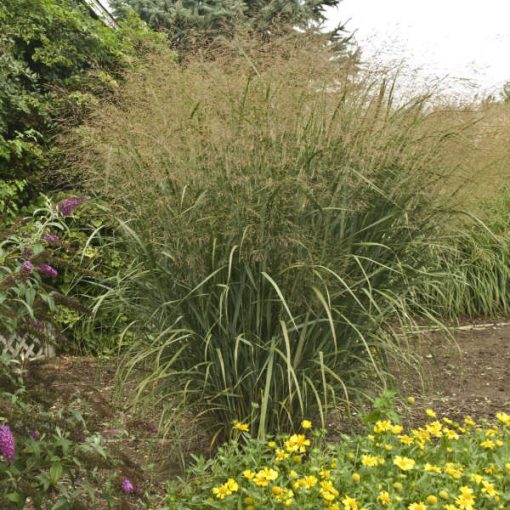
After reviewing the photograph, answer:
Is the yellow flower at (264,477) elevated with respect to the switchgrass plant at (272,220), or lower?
lower

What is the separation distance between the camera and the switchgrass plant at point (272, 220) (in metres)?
2.63

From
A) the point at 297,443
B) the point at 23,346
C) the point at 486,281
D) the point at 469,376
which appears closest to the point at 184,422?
the point at 297,443

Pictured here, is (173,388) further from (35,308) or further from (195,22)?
(195,22)

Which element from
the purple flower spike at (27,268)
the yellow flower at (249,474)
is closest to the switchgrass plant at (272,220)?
the yellow flower at (249,474)

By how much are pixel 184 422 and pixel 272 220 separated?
3.45ft

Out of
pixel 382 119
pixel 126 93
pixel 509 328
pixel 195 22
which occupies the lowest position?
pixel 509 328

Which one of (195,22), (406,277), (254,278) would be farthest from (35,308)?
(195,22)

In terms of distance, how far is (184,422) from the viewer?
3.01 meters

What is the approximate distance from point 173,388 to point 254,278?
673 millimetres

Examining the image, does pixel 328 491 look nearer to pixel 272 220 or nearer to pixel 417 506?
pixel 417 506

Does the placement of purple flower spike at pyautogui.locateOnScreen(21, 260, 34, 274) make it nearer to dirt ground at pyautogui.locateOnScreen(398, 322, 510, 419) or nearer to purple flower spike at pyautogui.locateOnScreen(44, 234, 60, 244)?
purple flower spike at pyautogui.locateOnScreen(44, 234, 60, 244)

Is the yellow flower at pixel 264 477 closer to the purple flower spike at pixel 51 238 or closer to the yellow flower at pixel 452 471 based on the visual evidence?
the yellow flower at pixel 452 471

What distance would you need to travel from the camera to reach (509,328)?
6.24m

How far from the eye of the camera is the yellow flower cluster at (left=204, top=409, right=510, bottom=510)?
2016 millimetres
